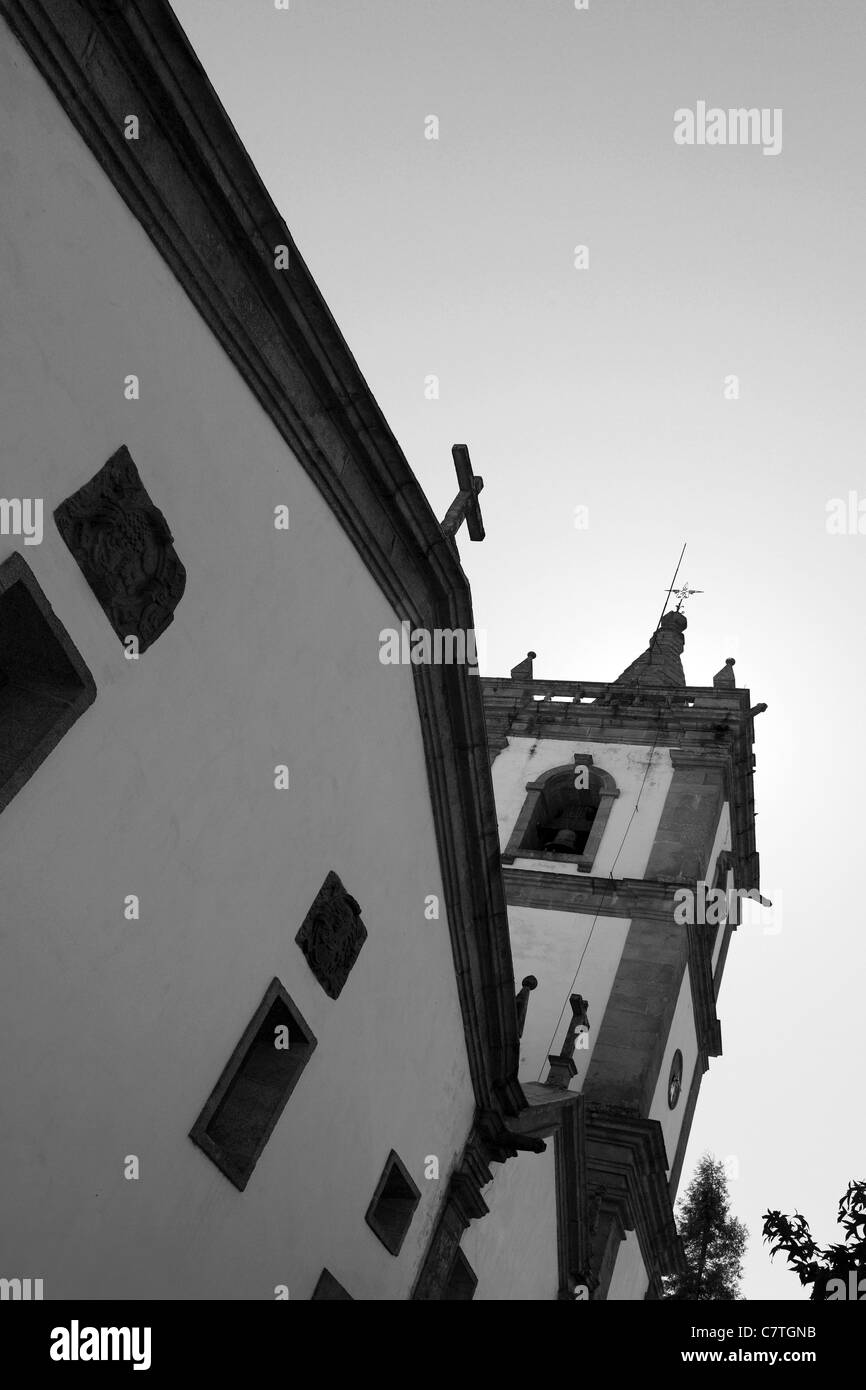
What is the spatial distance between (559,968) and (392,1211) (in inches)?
374

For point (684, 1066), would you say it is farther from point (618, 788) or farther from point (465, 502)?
point (465, 502)

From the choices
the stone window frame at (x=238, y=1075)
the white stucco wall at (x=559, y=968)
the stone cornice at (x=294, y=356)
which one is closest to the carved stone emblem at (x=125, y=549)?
the stone cornice at (x=294, y=356)

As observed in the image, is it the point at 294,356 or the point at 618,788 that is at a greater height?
the point at 618,788

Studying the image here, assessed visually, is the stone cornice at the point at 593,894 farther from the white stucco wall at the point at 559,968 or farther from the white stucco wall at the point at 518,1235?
the white stucco wall at the point at 518,1235

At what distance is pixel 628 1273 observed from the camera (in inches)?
725

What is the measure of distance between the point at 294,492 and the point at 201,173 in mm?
2273

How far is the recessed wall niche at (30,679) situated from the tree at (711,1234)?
24.3 meters

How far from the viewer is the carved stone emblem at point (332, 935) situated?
30.9 feet

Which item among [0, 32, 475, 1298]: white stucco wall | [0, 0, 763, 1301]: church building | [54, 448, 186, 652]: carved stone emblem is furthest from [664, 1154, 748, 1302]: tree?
[54, 448, 186, 652]: carved stone emblem

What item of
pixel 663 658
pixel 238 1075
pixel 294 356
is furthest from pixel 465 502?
pixel 663 658

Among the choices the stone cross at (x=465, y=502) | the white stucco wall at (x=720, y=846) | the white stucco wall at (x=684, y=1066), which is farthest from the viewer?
the white stucco wall at (x=720, y=846)

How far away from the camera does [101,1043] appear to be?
6.90 metres
